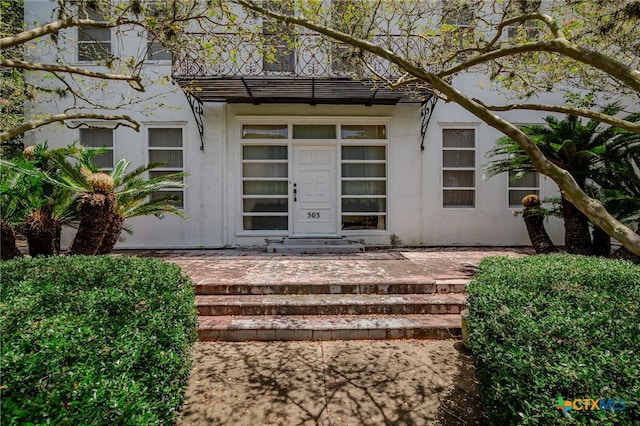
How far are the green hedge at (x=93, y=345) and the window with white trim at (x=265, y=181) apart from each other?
558 centimetres

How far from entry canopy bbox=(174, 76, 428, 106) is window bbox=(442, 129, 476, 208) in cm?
144

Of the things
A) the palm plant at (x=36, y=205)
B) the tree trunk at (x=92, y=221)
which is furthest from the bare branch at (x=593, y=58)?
the palm plant at (x=36, y=205)

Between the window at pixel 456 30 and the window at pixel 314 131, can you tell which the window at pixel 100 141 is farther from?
the window at pixel 456 30

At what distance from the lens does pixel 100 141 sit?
28.2 ft

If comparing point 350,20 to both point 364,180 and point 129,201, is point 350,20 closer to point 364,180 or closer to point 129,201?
point 364,180

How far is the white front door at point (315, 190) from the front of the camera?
868 cm

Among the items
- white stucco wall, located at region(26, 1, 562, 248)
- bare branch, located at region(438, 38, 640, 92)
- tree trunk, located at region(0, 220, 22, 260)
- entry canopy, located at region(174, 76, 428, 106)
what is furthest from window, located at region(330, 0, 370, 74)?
tree trunk, located at region(0, 220, 22, 260)

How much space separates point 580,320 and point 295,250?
245 inches

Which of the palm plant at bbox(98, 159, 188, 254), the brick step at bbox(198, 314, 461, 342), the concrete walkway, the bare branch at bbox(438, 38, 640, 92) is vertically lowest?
the concrete walkway

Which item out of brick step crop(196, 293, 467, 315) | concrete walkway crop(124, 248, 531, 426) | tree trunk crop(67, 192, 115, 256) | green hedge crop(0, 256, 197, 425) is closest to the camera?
green hedge crop(0, 256, 197, 425)

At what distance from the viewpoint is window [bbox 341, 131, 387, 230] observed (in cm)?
882

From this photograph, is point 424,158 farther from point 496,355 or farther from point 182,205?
point 496,355

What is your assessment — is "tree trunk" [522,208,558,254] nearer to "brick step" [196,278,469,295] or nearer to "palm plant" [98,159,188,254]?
"brick step" [196,278,469,295]

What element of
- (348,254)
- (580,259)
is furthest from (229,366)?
(348,254)
